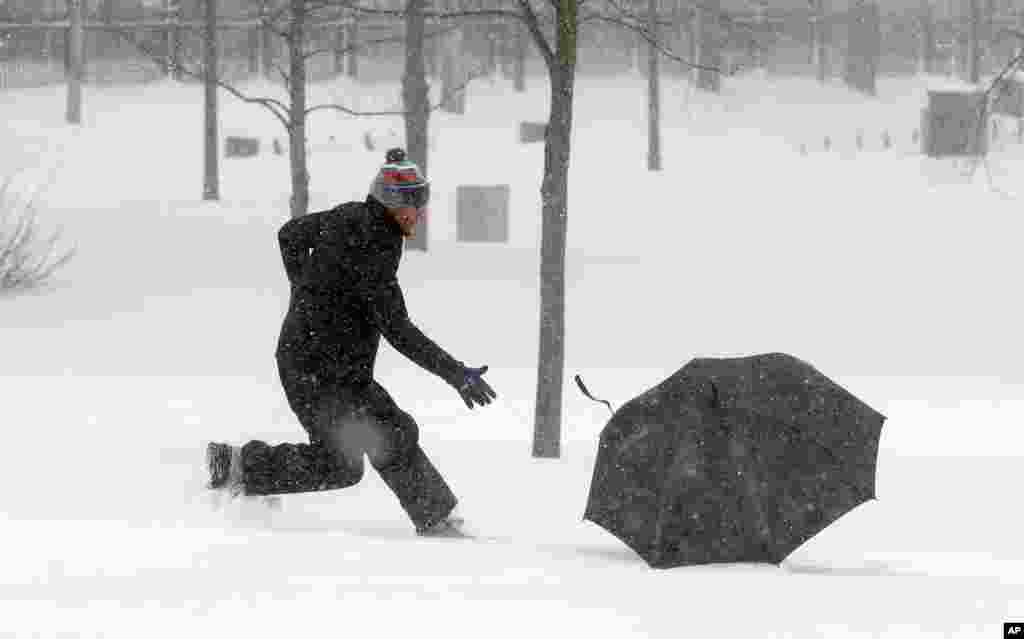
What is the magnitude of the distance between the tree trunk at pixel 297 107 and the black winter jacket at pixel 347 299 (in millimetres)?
10116

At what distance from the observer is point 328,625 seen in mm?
5043

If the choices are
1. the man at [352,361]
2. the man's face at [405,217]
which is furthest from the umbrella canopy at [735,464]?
the man's face at [405,217]

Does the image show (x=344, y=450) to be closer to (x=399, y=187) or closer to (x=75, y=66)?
(x=399, y=187)

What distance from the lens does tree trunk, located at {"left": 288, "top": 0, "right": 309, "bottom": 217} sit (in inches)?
662

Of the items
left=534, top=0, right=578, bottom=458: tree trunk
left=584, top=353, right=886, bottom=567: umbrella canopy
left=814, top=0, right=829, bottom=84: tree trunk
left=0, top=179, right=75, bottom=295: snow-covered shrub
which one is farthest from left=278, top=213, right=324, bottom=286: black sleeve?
left=814, top=0, right=829, bottom=84: tree trunk

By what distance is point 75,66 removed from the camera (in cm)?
3678

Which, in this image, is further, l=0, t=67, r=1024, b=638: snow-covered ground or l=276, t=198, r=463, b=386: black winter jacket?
l=276, t=198, r=463, b=386: black winter jacket

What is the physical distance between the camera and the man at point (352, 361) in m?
6.71

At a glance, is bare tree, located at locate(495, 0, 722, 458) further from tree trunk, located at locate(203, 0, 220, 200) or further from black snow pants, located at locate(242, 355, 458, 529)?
tree trunk, located at locate(203, 0, 220, 200)

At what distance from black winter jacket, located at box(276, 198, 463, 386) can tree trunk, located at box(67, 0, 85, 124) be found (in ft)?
103

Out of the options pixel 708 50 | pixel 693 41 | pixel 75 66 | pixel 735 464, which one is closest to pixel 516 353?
pixel 735 464

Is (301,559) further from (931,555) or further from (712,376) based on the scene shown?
(931,555)

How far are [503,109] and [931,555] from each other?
1323 inches

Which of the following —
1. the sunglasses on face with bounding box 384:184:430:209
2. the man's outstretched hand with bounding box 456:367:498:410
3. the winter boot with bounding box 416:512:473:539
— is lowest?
the winter boot with bounding box 416:512:473:539
